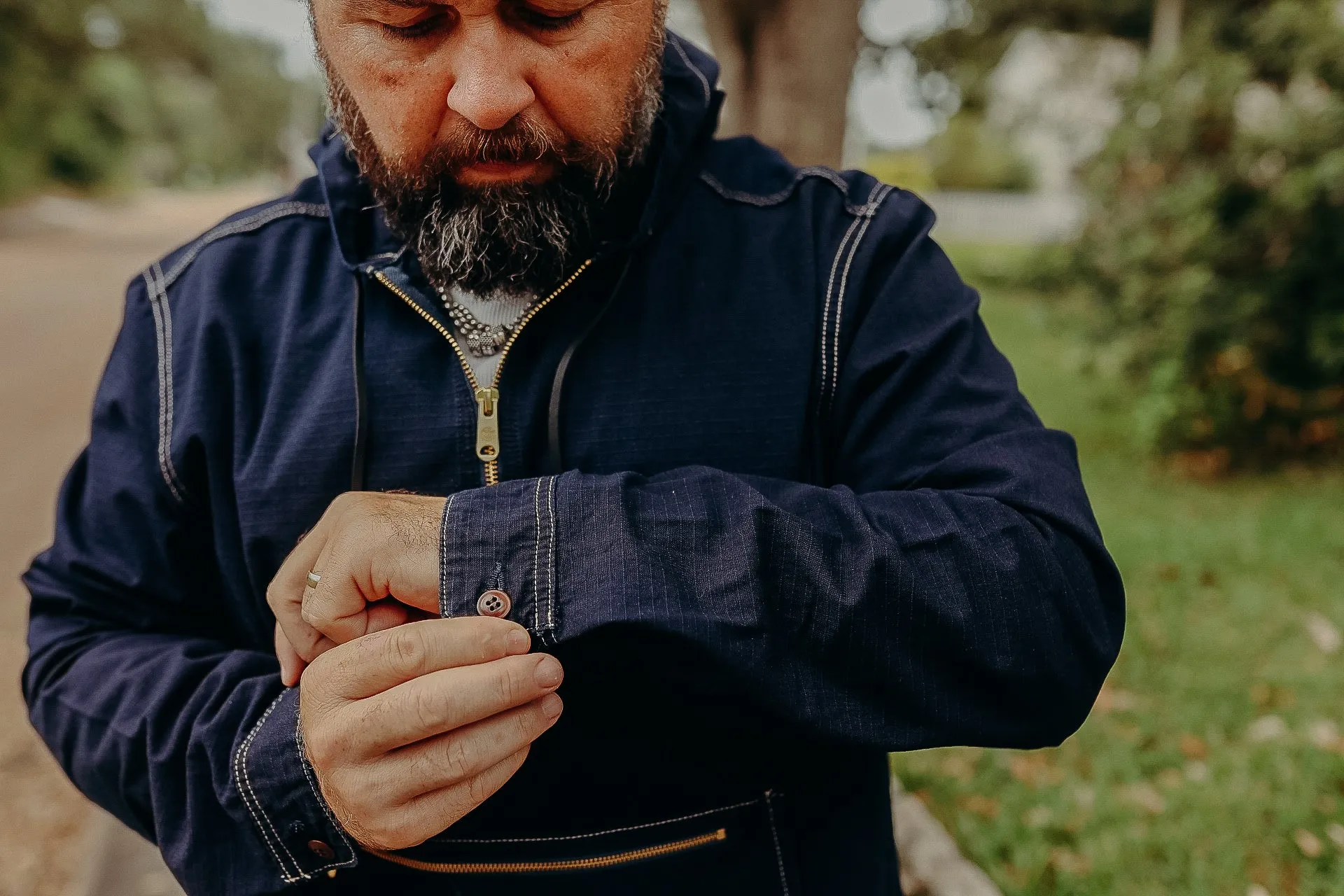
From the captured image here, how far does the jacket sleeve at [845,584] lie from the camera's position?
1.16m

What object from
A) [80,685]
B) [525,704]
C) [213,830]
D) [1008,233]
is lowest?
[1008,233]

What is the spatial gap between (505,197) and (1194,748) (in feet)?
9.99

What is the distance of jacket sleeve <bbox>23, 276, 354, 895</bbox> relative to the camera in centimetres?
129

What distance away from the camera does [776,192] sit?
1.59 meters

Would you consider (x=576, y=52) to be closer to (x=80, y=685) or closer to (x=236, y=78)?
(x=80, y=685)

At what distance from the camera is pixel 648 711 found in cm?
137

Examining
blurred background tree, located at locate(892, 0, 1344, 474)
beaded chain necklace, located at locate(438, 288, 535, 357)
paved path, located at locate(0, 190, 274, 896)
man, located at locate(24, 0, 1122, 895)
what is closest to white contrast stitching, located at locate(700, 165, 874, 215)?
man, located at locate(24, 0, 1122, 895)

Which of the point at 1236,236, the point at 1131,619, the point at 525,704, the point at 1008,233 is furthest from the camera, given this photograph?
the point at 1008,233

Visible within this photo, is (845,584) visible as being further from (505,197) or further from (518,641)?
(505,197)

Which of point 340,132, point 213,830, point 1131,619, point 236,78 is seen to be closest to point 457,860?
point 213,830

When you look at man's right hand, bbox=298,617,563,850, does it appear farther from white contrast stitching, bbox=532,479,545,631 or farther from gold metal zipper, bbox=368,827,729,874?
gold metal zipper, bbox=368,827,729,874

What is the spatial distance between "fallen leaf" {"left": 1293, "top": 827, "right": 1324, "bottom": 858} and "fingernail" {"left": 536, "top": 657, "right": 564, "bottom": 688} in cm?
257

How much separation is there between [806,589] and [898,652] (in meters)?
0.13

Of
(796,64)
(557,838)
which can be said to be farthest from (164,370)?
(796,64)
